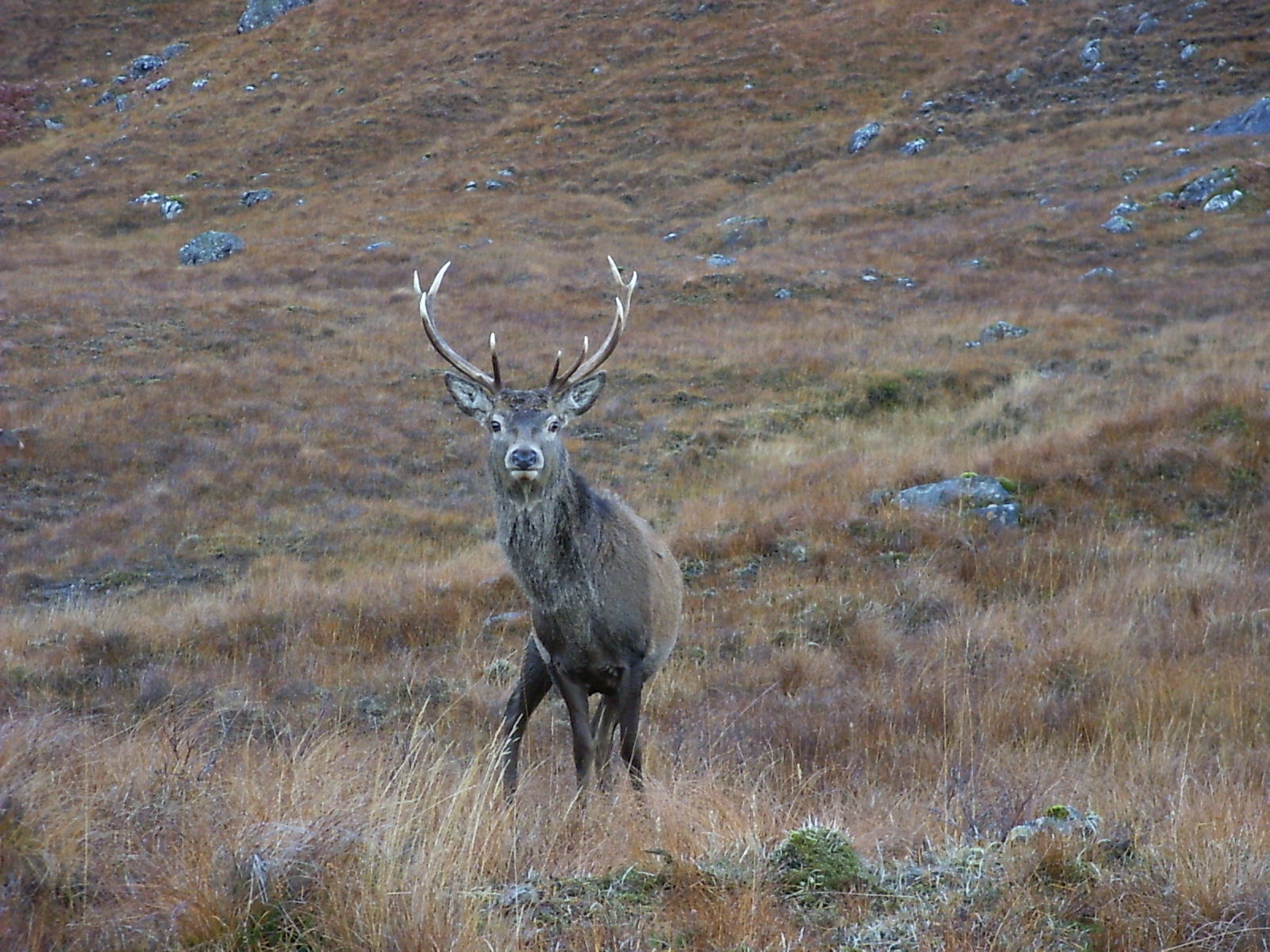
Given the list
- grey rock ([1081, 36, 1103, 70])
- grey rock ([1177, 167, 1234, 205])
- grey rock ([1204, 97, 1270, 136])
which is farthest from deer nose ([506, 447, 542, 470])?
grey rock ([1081, 36, 1103, 70])

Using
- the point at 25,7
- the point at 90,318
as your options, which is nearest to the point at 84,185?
the point at 90,318

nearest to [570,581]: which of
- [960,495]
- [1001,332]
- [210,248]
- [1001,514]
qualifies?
[1001,514]

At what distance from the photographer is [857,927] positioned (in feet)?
10.9

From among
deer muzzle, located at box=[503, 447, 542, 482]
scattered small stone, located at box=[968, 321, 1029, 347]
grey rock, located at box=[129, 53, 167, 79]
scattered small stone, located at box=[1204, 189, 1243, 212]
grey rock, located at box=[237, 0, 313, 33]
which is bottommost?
scattered small stone, located at box=[1204, 189, 1243, 212]

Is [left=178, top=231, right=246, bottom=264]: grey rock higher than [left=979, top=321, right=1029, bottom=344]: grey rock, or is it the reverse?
[left=178, top=231, right=246, bottom=264]: grey rock

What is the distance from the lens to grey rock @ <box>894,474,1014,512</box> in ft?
36.5

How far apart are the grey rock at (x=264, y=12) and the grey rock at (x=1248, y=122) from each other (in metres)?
48.8

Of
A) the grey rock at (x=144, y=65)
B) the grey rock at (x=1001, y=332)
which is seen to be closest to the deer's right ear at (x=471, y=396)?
the grey rock at (x=1001, y=332)

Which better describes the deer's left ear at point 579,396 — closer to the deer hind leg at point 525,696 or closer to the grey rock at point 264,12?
the deer hind leg at point 525,696

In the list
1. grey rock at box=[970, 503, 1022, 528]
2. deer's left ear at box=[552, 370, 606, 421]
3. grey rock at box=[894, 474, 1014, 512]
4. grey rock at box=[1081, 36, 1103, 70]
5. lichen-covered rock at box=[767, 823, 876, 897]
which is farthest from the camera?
grey rock at box=[1081, 36, 1103, 70]

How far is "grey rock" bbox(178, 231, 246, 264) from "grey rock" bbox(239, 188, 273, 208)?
7534mm

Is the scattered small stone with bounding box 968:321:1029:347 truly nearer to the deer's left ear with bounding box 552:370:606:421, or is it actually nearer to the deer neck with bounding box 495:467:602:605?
the deer's left ear with bounding box 552:370:606:421

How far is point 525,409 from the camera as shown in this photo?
624 cm

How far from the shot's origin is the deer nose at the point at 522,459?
19.0ft
